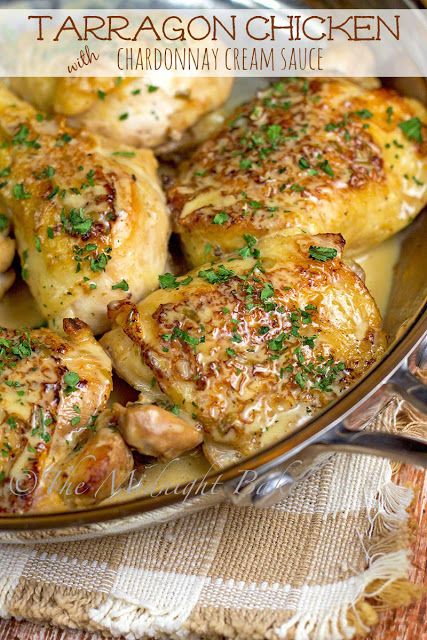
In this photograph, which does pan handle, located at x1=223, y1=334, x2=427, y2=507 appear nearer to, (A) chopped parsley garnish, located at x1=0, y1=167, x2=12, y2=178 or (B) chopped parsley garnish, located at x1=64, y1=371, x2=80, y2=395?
(B) chopped parsley garnish, located at x1=64, y1=371, x2=80, y2=395

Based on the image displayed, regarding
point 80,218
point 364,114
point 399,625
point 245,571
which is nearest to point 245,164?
point 364,114

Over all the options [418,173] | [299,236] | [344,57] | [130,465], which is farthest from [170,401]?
[344,57]

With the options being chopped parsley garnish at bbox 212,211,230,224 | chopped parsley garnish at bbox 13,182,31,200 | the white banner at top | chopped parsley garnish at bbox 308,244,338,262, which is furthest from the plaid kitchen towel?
the white banner at top

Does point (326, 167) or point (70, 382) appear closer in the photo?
point (70, 382)

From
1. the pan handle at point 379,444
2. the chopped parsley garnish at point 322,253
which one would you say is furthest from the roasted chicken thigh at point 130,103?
the pan handle at point 379,444

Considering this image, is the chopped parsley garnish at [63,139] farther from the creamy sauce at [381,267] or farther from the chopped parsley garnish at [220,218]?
the creamy sauce at [381,267]

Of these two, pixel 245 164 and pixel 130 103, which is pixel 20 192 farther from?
pixel 245 164

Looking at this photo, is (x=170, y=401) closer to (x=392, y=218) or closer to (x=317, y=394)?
(x=317, y=394)
